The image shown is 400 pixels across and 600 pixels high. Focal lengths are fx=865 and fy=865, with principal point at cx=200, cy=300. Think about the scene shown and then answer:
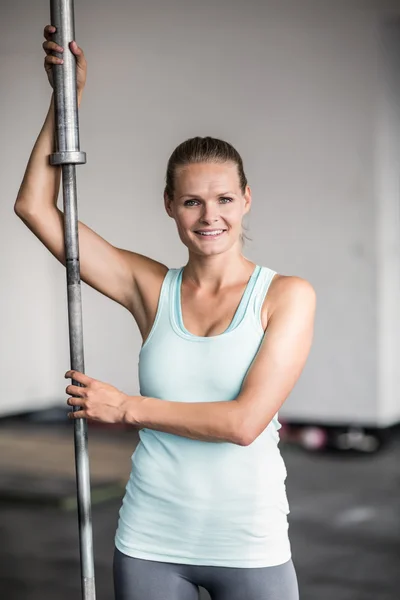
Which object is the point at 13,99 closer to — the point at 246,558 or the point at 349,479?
the point at 349,479

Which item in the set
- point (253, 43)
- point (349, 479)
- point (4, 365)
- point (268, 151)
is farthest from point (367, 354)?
point (4, 365)

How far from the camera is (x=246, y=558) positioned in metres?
1.39

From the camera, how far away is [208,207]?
56.5 inches

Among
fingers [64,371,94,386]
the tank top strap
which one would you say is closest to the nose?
the tank top strap

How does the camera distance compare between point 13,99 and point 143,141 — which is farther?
point 13,99

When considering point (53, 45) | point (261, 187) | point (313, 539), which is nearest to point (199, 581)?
point (53, 45)

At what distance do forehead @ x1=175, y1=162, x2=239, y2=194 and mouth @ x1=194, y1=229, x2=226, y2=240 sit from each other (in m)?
0.07

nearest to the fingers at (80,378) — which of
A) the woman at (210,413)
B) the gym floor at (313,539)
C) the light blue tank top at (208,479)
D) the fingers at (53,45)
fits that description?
the woman at (210,413)

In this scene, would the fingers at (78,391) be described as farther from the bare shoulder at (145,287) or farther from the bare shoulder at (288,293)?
the bare shoulder at (288,293)

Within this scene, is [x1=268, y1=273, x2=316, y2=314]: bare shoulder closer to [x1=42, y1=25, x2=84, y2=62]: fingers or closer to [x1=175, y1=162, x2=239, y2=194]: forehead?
[x1=175, y1=162, x2=239, y2=194]: forehead

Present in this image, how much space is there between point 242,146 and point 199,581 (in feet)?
14.1

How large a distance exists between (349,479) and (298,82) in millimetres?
2363

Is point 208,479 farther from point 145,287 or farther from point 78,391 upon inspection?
point 145,287

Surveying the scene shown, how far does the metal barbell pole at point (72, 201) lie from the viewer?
4.65 ft
